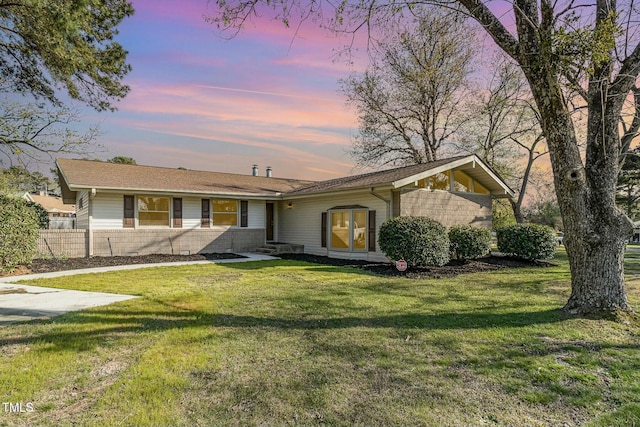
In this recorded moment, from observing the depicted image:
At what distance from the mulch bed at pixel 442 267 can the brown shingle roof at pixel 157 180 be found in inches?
178

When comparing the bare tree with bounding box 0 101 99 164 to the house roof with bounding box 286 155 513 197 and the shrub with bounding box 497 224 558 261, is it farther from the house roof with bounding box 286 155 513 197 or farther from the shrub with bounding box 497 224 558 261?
the shrub with bounding box 497 224 558 261

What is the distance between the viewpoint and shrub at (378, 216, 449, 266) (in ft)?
32.3

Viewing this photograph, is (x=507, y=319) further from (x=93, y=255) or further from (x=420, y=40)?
Answer: (x=420, y=40)

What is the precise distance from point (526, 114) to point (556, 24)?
17.0 metres

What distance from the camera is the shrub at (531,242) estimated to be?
12.0 metres

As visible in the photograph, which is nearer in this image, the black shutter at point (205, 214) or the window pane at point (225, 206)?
the black shutter at point (205, 214)

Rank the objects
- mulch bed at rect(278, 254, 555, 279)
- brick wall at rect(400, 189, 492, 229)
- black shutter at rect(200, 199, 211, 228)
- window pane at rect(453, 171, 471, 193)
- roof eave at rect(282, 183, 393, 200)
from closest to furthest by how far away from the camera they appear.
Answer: mulch bed at rect(278, 254, 555, 279)
roof eave at rect(282, 183, 393, 200)
brick wall at rect(400, 189, 492, 229)
window pane at rect(453, 171, 471, 193)
black shutter at rect(200, 199, 211, 228)

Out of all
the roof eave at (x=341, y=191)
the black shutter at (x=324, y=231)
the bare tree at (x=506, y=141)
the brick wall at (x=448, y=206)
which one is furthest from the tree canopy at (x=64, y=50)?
the bare tree at (x=506, y=141)

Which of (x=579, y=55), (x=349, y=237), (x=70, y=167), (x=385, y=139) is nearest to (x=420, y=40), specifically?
(x=385, y=139)

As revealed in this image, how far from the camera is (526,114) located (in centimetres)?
A: 1978

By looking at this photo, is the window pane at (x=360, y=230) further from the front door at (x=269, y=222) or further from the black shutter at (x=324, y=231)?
the front door at (x=269, y=222)

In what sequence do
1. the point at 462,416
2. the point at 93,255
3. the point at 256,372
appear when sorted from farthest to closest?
the point at 93,255
the point at 256,372
the point at 462,416

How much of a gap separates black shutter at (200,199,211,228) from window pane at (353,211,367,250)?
6285 millimetres

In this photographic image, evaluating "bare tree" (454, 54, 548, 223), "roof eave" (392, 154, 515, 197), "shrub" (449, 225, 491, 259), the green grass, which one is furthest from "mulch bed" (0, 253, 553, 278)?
"bare tree" (454, 54, 548, 223)
